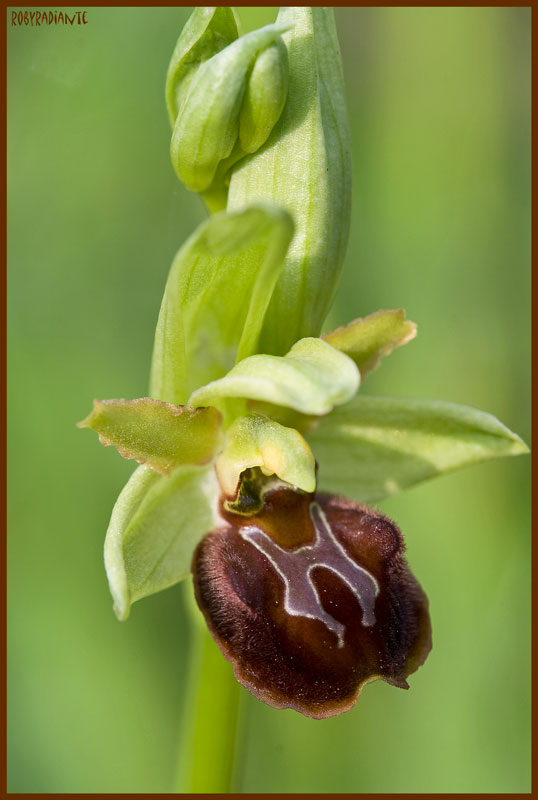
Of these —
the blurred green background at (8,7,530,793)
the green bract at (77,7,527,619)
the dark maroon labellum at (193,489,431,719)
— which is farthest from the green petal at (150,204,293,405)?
the blurred green background at (8,7,530,793)

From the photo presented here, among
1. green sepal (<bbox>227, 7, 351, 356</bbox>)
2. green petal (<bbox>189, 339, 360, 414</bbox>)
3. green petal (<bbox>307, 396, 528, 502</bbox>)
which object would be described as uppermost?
green sepal (<bbox>227, 7, 351, 356</bbox>)

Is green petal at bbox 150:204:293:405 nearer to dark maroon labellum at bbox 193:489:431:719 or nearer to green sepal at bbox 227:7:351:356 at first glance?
green sepal at bbox 227:7:351:356

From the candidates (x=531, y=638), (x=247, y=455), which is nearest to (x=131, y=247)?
(x=247, y=455)

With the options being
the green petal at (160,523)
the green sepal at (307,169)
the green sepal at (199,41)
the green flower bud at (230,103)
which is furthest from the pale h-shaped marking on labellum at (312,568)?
the green sepal at (199,41)

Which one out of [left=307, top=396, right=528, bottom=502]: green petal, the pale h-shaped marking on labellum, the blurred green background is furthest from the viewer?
the blurred green background

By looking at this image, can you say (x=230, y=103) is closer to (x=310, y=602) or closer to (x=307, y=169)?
(x=307, y=169)

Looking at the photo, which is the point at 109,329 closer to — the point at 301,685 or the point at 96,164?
the point at 96,164

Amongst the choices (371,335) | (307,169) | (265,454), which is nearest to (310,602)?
(265,454)
